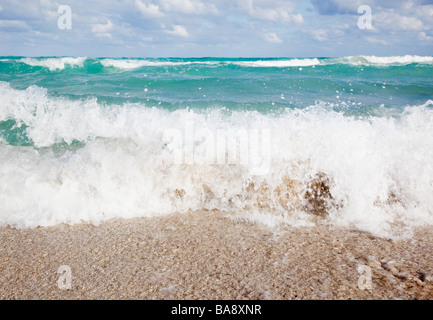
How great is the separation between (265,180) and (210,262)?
1.41 metres

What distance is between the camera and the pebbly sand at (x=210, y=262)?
1.97 meters

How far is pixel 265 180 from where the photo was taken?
347 centimetres

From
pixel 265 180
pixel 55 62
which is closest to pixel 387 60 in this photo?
pixel 55 62

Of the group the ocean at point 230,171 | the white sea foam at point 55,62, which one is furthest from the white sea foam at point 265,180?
the white sea foam at point 55,62

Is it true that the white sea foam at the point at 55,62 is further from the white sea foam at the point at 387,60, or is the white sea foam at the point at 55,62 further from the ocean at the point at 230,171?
the white sea foam at the point at 387,60

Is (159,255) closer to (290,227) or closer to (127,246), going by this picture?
(127,246)

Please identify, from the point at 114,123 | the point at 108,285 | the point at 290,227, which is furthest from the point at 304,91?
the point at 108,285

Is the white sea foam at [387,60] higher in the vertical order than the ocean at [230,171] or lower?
higher

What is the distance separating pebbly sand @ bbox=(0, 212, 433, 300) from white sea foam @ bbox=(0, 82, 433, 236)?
261 millimetres

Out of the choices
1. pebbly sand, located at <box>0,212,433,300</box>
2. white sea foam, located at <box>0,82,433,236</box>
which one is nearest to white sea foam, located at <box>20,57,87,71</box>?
white sea foam, located at <box>0,82,433,236</box>

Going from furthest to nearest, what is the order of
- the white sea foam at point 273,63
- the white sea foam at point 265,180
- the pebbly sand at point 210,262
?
1. the white sea foam at point 273,63
2. the white sea foam at point 265,180
3. the pebbly sand at point 210,262

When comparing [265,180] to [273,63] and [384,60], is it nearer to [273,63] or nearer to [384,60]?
[273,63]

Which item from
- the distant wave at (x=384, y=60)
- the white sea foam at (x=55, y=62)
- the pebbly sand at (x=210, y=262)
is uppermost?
the distant wave at (x=384, y=60)

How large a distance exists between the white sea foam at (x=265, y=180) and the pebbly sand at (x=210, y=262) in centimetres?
26
